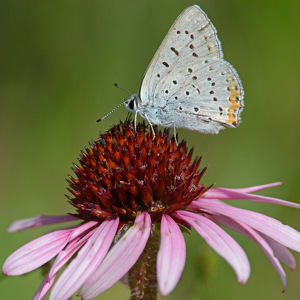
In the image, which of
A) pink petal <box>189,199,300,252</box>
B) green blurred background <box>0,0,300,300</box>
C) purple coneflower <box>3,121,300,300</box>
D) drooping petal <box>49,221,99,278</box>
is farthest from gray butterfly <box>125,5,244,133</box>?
green blurred background <box>0,0,300,300</box>

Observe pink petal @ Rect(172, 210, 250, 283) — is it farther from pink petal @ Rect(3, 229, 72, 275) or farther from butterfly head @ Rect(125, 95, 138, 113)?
butterfly head @ Rect(125, 95, 138, 113)

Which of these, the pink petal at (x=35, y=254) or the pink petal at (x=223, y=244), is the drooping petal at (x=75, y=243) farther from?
the pink petal at (x=223, y=244)

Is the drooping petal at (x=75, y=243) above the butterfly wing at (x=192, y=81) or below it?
below

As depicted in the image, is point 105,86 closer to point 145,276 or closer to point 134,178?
point 134,178

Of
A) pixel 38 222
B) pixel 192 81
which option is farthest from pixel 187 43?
pixel 38 222

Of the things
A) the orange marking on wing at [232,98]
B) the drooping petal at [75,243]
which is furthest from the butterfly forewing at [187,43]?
the drooping petal at [75,243]

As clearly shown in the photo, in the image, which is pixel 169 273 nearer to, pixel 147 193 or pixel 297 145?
pixel 147 193
